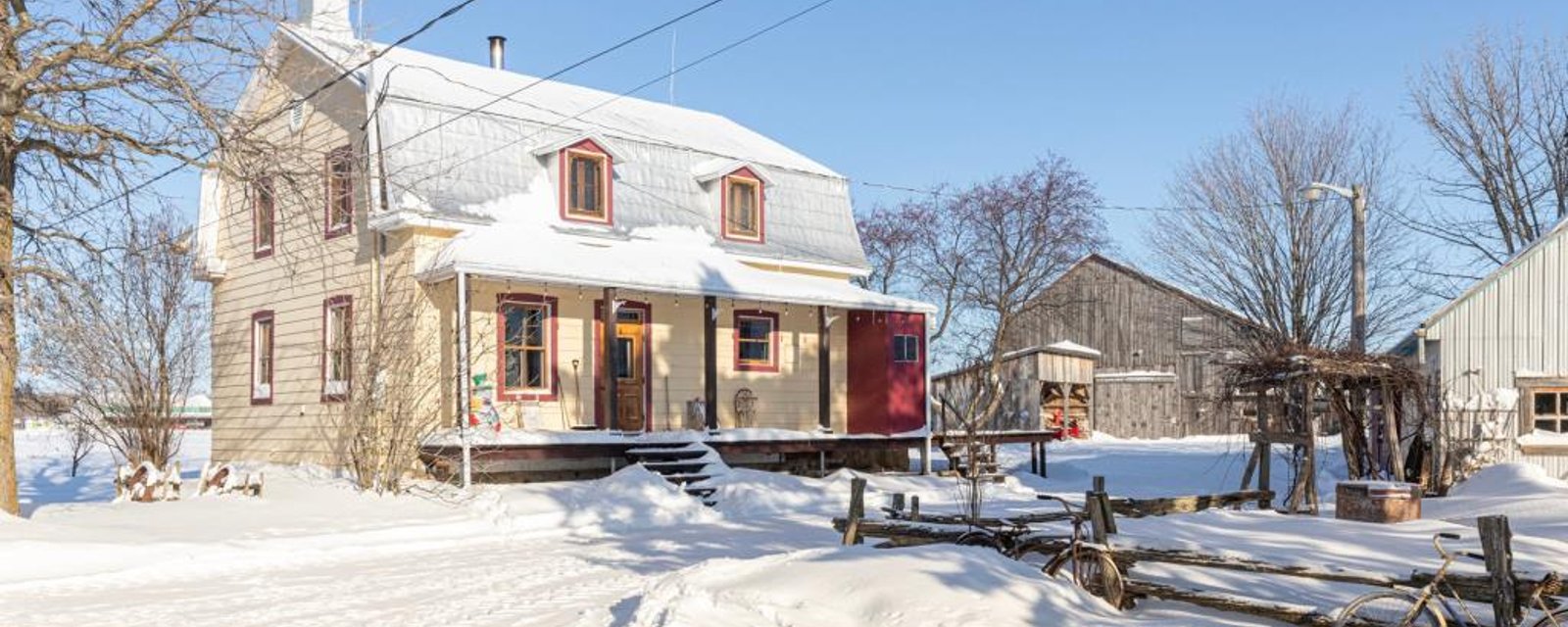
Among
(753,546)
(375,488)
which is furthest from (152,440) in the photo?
(753,546)

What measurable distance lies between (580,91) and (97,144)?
13.2m

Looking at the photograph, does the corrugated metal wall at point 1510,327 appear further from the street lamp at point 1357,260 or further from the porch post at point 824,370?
the porch post at point 824,370

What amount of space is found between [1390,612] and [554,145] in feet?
53.9

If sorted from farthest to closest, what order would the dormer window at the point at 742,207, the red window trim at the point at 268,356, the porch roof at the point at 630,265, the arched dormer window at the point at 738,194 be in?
the dormer window at the point at 742,207
the arched dormer window at the point at 738,194
the red window trim at the point at 268,356
the porch roof at the point at 630,265

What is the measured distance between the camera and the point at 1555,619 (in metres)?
6.83

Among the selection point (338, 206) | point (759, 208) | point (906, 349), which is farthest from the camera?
point (906, 349)

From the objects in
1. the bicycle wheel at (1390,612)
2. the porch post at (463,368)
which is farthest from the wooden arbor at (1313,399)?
the porch post at (463,368)

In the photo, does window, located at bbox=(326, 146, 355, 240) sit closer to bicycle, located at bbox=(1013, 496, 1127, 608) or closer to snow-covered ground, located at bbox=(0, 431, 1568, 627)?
snow-covered ground, located at bbox=(0, 431, 1568, 627)

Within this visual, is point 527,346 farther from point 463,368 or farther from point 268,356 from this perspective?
point 268,356

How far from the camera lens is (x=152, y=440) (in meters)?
21.3

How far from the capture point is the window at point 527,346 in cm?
2052

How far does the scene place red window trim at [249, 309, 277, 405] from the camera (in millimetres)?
22578

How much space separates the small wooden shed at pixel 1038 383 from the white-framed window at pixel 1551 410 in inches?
598

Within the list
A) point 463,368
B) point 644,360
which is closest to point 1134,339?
point 644,360
